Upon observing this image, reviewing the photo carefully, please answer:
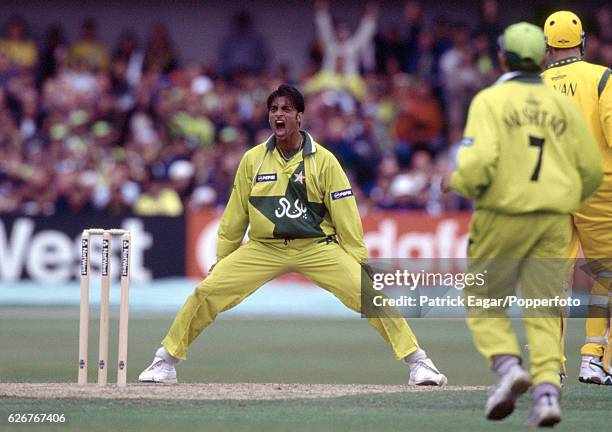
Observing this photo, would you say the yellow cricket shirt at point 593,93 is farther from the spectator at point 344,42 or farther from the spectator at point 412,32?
the spectator at point 412,32

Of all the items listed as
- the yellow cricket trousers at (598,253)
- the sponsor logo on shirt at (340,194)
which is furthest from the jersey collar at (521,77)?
the sponsor logo on shirt at (340,194)

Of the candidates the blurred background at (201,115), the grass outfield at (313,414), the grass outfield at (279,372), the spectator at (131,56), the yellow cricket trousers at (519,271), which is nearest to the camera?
the yellow cricket trousers at (519,271)

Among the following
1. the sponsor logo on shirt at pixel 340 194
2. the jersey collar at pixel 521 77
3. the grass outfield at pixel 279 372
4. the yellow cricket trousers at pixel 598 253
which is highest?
the jersey collar at pixel 521 77

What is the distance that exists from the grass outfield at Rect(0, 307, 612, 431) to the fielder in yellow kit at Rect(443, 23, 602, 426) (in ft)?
2.00

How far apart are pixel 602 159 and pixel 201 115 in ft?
38.7

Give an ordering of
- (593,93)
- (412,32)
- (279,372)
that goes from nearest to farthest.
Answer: (593,93) → (279,372) → (412,32)

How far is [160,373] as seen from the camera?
390 inches

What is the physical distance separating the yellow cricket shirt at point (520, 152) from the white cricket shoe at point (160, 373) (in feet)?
10.8

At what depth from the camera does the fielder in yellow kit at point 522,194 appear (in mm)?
7422

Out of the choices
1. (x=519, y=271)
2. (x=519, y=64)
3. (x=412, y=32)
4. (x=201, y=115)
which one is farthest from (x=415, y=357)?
(x=412, y=32)

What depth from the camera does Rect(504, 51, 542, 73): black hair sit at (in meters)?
7.73

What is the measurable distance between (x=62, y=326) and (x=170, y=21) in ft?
33.3

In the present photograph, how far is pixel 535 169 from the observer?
7.48 m

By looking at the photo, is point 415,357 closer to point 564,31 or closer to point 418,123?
point 564,31
